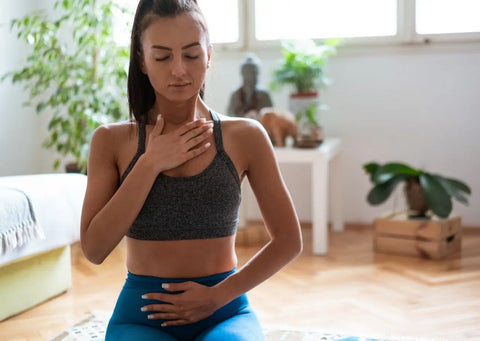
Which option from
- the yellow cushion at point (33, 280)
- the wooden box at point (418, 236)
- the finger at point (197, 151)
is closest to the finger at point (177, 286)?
the finger at point (197, 151)

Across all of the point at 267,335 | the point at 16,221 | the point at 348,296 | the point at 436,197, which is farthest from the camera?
the point at 436,197

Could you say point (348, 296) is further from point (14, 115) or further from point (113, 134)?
point (14, 115)

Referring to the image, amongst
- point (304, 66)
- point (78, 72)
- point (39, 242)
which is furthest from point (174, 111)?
point (78, 72)

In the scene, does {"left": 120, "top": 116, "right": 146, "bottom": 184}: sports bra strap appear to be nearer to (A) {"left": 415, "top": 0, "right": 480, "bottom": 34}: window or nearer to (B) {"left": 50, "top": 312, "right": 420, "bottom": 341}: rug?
(B) {"left": 50, "top": 312, "right": 420, "bottom": 341}: rug

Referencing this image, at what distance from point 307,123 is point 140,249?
214cm

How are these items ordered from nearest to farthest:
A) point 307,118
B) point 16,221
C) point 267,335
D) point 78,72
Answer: point 267,335
point 16,221
point 307,118
point 78,72

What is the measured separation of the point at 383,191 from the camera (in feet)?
10.8

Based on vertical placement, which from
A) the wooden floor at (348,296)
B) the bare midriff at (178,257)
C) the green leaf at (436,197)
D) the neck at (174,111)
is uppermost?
the neck at (174,111)

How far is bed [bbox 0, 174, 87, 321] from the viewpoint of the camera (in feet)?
7.57

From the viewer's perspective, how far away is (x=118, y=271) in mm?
3012

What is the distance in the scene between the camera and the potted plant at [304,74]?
347 cm

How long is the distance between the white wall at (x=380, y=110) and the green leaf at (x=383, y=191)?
1.39 feet

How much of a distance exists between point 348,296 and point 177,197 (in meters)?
1.55

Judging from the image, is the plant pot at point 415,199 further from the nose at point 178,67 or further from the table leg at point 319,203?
the nose at point 178,67
